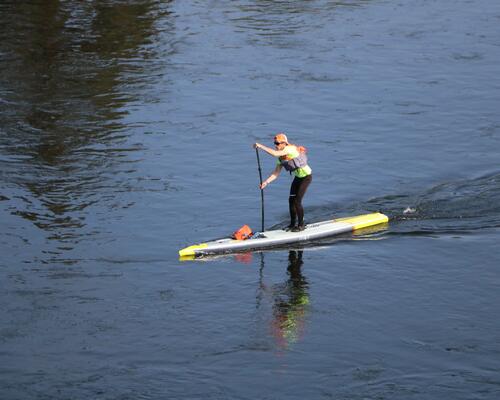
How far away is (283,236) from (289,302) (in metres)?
2.68

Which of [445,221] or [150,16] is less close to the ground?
[150,16]

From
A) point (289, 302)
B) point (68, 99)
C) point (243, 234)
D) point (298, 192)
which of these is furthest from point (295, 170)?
point (68, 99)

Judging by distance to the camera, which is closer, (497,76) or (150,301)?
(150,301)

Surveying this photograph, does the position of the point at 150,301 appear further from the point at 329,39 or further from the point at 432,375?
the point at 329,39

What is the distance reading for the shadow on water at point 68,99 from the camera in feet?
76.1

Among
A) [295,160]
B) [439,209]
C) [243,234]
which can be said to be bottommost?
[439,209]

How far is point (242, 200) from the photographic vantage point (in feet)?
75.3

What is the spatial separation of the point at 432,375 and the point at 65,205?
10598mm

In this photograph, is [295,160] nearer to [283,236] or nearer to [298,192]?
[298,192]

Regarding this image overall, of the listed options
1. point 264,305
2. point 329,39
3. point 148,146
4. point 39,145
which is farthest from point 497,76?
point 264,305

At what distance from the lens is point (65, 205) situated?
22.5 metres

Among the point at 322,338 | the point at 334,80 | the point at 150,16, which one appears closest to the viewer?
the point at 322,338

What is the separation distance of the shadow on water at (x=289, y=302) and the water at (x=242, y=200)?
52mm

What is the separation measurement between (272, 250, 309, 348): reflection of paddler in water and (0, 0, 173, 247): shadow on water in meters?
4.87
